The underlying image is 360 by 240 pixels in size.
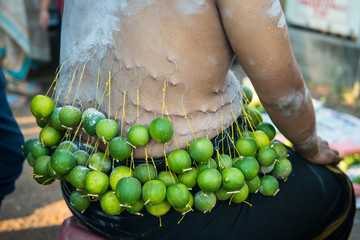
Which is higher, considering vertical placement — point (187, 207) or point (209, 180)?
point (209, 180)

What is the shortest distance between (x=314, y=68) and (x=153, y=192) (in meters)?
4.44

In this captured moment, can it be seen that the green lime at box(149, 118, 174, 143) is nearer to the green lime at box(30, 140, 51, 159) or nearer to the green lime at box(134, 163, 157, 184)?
the green lime at box(134, 163, 157, 184)

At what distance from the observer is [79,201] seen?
5.02 feet

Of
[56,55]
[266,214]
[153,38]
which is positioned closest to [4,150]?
[153,38]

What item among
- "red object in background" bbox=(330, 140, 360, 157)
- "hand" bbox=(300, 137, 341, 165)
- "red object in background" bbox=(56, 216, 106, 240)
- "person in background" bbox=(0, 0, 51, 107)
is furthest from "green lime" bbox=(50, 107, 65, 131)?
"person in background" bbox=(0, 0, 51, 107)

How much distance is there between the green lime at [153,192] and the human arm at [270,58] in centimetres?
52

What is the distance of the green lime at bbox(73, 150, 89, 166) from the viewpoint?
1539mm

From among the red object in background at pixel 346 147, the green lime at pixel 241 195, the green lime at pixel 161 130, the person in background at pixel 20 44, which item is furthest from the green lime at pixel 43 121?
the person in background at pixel 20 44

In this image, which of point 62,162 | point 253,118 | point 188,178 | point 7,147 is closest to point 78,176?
point 62,162

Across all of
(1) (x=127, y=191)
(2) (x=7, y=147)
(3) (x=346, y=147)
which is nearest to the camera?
(1) (x=127, y=191)

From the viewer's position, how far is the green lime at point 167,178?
1.45 meters

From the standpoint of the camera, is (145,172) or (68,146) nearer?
(145,172)

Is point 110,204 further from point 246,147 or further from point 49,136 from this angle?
point 246,147

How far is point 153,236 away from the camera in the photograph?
5.01 ft
